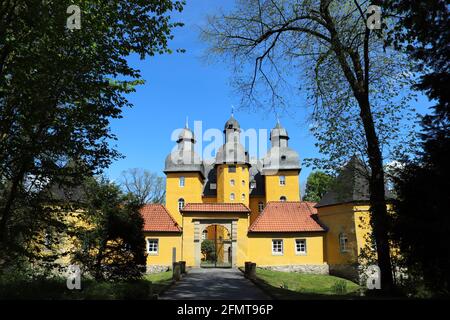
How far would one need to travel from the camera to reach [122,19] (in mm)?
9719

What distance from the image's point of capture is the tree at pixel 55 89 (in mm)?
8547

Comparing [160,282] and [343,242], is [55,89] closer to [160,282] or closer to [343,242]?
[160,282]

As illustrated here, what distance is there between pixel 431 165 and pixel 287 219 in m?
25.8

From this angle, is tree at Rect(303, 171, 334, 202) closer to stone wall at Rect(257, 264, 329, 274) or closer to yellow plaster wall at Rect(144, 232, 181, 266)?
stone wall at Rect(257, 264, 329, 274)

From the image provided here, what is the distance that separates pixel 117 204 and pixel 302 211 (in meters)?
21.1

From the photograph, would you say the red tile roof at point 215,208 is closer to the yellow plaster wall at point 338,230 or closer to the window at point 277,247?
the window at point 277,247

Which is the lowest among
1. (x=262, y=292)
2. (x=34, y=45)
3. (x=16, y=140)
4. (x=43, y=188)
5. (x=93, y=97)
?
(x=262, y=292)

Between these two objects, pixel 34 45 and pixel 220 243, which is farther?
pixel 220 243

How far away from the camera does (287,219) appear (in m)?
32.2

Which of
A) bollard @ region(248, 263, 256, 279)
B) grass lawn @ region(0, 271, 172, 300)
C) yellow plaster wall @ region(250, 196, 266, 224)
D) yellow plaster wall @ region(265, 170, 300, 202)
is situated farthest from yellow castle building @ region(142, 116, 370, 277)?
yellow plaster wall @ region(250, 196, 266, 224)

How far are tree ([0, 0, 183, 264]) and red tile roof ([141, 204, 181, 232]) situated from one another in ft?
69.1
